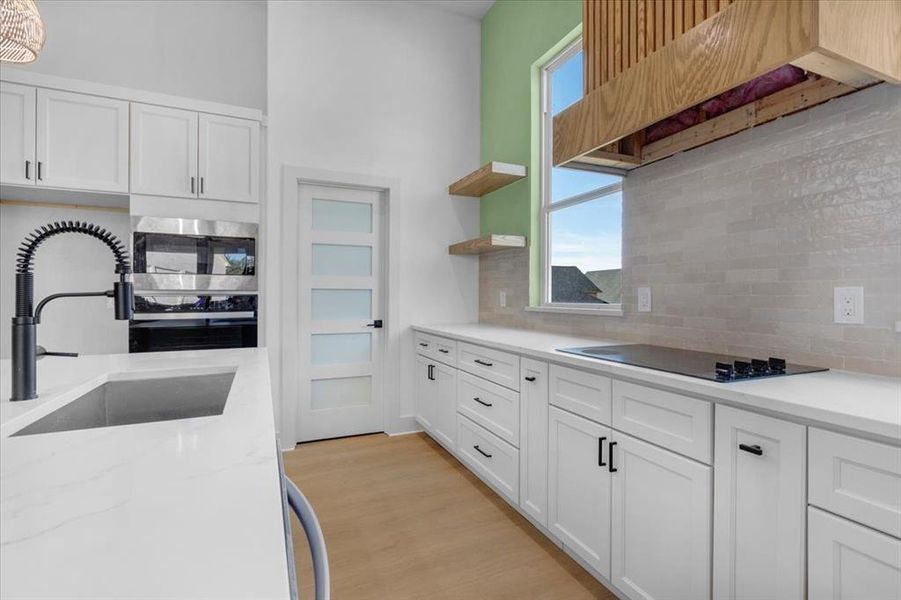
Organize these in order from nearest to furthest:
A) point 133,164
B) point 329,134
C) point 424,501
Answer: point 424,501, point 133,164, point 329,134

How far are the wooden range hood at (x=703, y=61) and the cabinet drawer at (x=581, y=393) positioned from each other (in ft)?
3.19

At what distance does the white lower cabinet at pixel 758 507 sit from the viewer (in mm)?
1112

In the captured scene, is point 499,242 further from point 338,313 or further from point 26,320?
point 26,320

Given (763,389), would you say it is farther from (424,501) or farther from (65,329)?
(65,329)

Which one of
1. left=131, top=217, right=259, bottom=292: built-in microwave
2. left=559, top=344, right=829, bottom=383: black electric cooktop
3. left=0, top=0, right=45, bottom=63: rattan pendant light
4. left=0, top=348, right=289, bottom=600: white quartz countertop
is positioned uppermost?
left=0, top=0, right=45, bottom=63: rattan pendant light

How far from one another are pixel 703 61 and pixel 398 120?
2.80 meters

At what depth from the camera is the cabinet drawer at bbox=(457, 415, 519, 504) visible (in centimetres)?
234

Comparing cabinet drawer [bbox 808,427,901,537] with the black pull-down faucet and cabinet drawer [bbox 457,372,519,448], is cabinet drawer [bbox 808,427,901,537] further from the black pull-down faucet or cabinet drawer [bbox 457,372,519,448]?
the black pull-down faucet

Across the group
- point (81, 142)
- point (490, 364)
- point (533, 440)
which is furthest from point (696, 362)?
point (81, 142)

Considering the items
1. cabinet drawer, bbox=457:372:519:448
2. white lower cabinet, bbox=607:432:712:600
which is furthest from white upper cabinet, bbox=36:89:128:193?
white lower cabinet, bbox=607:432:712:600

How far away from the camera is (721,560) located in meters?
1.29

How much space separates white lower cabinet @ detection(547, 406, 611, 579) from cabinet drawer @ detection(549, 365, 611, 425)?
36 millimetres

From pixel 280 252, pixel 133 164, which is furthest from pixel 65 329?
pixel 280 252

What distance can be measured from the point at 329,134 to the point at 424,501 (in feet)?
9.18
